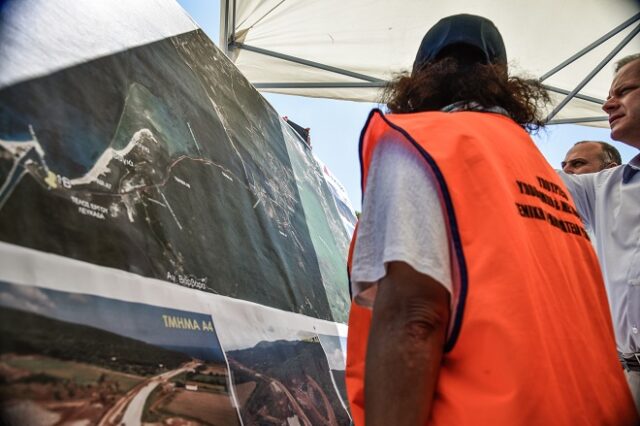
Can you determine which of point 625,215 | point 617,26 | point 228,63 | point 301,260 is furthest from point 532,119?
point 617,26

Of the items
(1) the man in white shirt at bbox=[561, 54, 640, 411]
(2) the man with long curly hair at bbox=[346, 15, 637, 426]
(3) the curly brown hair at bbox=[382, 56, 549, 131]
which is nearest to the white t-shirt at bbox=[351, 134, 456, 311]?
(2) the man with long curly hair at bbox=[346, 15, 637, 426]

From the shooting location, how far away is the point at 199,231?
34.1 inches

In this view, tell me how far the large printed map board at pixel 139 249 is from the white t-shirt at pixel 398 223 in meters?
0.27

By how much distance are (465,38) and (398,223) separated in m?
0.38

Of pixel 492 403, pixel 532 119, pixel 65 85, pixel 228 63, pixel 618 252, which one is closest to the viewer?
pixel 492 403

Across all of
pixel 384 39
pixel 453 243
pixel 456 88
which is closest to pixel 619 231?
pixel 456 88

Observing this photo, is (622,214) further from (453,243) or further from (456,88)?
(453,243)

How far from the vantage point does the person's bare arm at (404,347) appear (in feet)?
1.86

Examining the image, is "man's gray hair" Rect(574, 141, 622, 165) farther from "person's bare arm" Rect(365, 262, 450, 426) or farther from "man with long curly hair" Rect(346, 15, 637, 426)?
"person's bare arm" Rect(365, 262, 450, 426)

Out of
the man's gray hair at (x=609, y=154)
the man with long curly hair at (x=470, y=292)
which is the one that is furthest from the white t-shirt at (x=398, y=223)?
the man's gray hair at (x=609, y=154)

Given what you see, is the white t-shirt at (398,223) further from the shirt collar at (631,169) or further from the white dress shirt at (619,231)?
the shirt collar at (631,169)

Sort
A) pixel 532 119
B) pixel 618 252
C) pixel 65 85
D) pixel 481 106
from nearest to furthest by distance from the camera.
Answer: pixel 65 85
pixel 481 106
pixel 532 119
pixel 618 252

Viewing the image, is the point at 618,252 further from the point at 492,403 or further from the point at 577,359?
the point at 492,403

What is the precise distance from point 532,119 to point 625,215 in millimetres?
535
